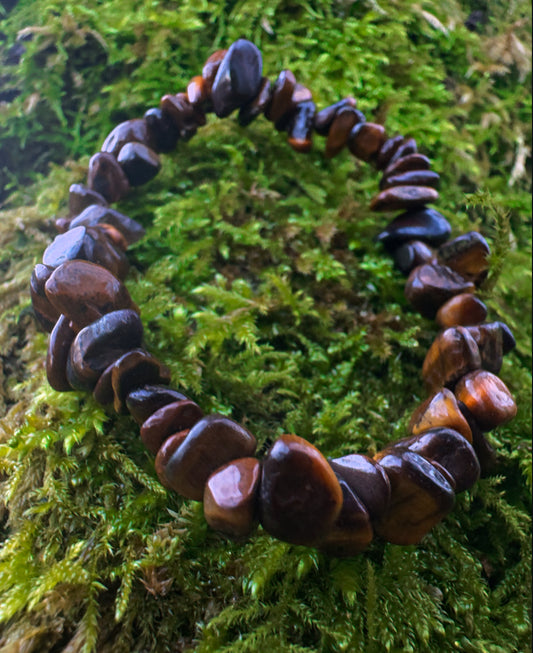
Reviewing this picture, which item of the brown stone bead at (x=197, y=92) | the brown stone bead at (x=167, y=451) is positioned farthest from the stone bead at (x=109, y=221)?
the brown stone bead at (x=167, y=451)

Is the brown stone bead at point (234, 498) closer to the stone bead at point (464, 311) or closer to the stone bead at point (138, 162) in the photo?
the stone bead at point (464, 311)

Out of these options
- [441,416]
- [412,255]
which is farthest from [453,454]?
[412,255]

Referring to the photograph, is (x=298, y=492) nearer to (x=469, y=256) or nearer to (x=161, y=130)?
(x=469, y=256)

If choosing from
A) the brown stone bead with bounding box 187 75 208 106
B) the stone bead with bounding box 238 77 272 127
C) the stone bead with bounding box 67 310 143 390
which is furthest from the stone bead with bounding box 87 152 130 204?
the stone bead with bounding box 67 310 143 390

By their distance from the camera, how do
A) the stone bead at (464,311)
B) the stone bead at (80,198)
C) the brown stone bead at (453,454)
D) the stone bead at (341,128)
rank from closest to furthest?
1. the brown stone bead at (453,454)
2. the stone bead at (464,311)
3. the stone bead at (80,198)
4. the stone bead at (341,128)

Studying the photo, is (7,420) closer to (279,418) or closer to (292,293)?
(279,418)

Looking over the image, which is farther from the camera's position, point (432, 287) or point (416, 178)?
point (416, 178)

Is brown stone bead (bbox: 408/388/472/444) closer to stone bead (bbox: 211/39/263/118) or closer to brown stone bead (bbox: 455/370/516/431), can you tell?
brown stone bead (bbox: 455/370/516/431)
